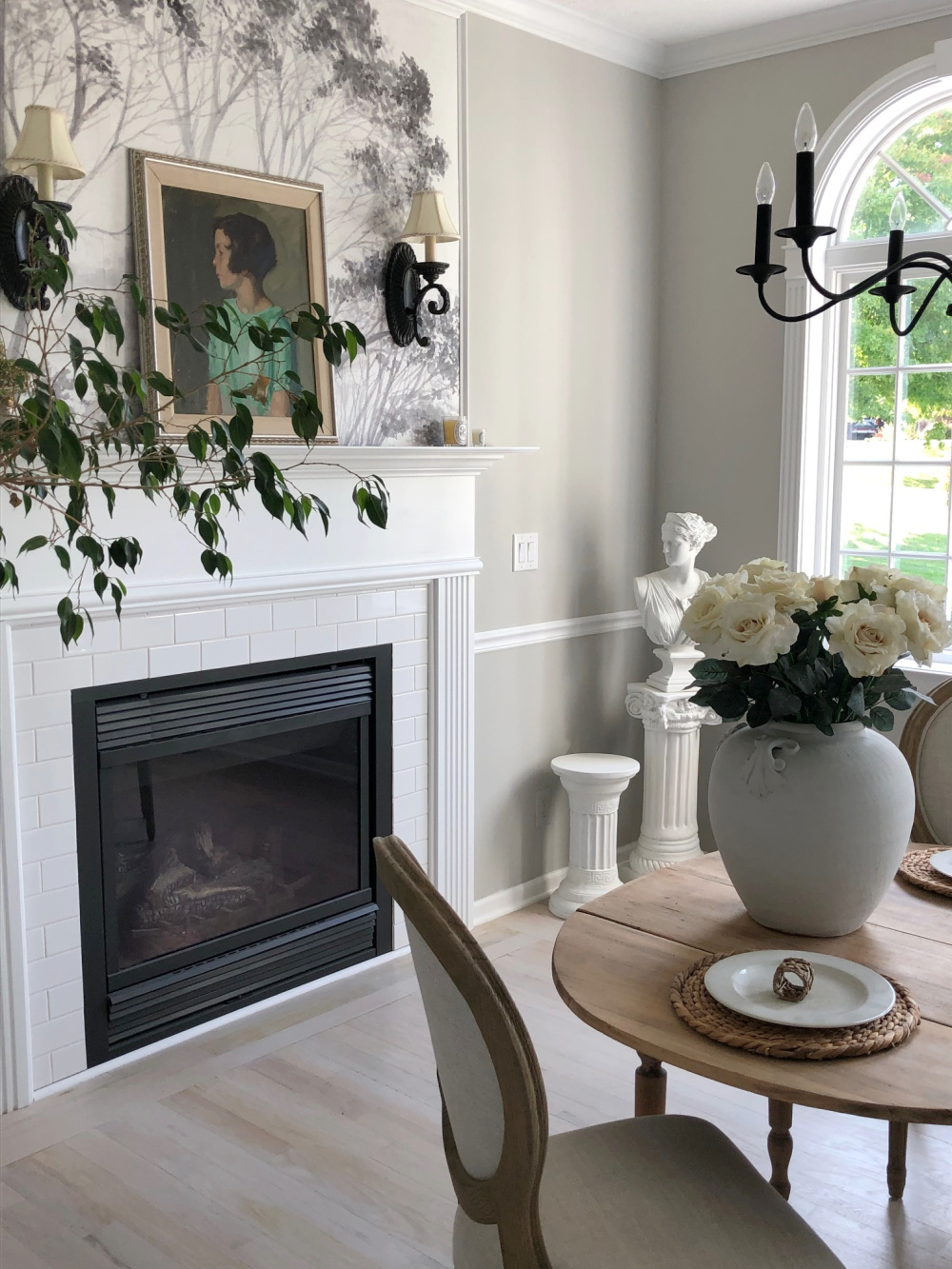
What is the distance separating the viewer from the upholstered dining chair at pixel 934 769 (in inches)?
88.8

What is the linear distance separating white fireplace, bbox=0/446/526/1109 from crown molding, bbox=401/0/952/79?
1.30 metres

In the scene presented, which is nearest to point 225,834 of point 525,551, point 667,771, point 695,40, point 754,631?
point 525,551

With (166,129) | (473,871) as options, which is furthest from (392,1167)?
(166,129)

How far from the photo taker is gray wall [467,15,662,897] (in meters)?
3.46

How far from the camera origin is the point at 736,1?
11.4ft

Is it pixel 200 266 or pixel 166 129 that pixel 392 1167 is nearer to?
pixel 200 266

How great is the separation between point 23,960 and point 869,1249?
1.80m

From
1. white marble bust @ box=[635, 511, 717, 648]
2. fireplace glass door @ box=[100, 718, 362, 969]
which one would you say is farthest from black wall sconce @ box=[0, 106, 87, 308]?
white marble bust @ box=[635, 511, 717, 648]

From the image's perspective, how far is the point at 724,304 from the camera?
3908mm

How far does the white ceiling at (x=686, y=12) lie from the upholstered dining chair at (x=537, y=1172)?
120 inches

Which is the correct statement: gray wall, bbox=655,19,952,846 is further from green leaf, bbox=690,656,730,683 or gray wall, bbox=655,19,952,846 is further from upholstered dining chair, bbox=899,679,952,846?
green leaf, bbox=690,656,730,683

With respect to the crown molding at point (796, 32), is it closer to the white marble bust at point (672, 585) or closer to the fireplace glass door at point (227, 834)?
the white marble bust at point (672, 585)

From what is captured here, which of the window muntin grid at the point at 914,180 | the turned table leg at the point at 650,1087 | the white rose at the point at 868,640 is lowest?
the turned table leg at the point at 650,1087

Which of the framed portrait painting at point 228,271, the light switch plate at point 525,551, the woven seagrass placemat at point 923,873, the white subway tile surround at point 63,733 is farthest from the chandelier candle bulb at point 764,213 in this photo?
the light switch plate at point 525,551
